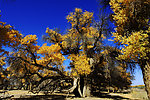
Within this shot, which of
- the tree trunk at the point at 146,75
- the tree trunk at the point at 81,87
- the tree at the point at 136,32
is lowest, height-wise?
the tree trunk at the point at 81,87

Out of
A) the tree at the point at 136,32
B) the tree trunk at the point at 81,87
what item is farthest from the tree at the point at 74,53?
the tree at the point at 136,32

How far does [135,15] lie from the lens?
18.7ft

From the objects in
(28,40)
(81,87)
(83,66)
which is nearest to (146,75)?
(83,66)

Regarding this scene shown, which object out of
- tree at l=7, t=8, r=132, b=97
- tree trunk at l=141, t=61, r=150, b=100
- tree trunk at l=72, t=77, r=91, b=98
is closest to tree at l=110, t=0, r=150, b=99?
tree trunk at l=141, t=61, r=150, b=100

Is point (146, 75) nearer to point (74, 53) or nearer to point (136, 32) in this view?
point (136, 32)

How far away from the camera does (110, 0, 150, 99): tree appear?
4.94 metres

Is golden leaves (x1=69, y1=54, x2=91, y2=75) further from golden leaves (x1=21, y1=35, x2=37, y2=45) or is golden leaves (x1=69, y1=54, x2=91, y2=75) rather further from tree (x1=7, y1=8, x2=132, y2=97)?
golden leaves (x1=21, y1=35, x2=37, y2=45)

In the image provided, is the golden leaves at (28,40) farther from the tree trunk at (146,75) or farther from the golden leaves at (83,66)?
the tree trunk at (146,75)

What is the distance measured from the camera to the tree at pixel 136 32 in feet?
16.2

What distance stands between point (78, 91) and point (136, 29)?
1044 centimetres

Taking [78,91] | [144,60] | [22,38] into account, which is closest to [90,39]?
[78,91]

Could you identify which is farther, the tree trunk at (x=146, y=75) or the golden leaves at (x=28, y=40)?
the golden leaves at (x=28, y=40)

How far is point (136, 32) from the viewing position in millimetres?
5379

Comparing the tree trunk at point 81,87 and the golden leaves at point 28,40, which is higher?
the golden leaves at point 28,40
